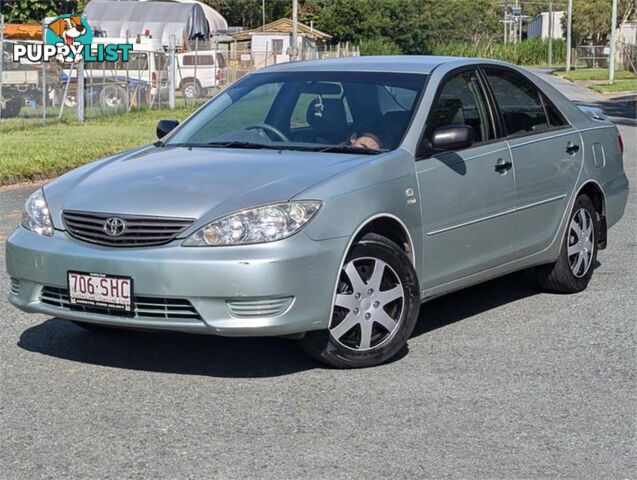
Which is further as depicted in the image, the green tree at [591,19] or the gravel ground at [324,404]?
the green tree at [591,19]

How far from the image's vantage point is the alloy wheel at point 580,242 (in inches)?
303

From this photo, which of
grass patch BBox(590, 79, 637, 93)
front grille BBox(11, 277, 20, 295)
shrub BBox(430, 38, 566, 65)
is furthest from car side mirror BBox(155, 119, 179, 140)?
shrub BBox(430, 38, 566, 65)

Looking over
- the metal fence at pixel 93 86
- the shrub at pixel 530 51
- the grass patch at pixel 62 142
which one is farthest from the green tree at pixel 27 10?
the shrub at pixel 530 51

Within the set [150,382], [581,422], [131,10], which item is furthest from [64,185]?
[131,10]

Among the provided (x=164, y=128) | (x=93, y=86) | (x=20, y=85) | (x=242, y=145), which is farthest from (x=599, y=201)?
(x=93, y=86)

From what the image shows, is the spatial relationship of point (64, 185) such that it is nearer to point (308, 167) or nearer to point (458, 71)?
point (308, 167)

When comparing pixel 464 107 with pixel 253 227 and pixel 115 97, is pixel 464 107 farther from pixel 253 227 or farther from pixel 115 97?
pixel 115 97

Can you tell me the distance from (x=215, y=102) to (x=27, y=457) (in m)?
3.27

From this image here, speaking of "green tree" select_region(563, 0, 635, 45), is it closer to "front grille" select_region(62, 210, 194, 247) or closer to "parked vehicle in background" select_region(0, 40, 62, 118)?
"parked vehicle in background" select_region(0, 40, 62, 118)

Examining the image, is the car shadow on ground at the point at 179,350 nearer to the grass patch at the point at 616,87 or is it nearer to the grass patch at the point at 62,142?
the grass patch at the point at 62,142

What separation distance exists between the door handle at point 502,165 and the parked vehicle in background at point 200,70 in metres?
32.0

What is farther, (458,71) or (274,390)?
(458,71)

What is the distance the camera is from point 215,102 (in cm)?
730

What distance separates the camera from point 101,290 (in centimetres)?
554
